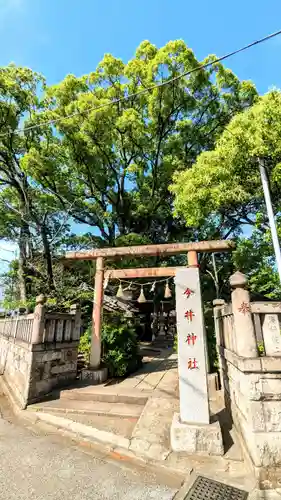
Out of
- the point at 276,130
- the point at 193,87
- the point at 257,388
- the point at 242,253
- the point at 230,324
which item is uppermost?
the point at 193,87

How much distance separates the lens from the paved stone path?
10.2 feet

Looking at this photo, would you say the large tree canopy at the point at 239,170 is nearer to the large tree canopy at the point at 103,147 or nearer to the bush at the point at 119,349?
the large tree canopy at the point at 103,147

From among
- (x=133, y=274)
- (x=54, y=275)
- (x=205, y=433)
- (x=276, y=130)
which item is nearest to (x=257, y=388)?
(x=205, y=433)

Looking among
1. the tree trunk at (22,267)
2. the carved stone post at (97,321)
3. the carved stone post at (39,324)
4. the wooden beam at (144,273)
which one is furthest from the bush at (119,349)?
the tree trunk at (22,267)

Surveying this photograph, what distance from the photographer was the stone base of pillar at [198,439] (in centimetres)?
385

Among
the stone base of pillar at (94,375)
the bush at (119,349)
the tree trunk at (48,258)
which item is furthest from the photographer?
the tree trunk at (48,258)

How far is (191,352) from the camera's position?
4.40 meters

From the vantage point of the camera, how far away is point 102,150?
53.4 feet

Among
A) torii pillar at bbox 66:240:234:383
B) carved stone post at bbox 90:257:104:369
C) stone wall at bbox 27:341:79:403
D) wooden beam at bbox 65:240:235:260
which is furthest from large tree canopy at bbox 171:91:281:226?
stone wall at bbox 27:341:79:403

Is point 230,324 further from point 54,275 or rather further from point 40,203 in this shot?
point 40,203

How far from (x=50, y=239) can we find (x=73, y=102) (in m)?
8.55

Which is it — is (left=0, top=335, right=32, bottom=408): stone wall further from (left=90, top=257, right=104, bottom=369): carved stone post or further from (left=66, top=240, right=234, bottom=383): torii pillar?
(left=90, top=257, right=104, bottom=369): carved stone post

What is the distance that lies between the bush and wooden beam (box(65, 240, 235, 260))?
8.56 ft

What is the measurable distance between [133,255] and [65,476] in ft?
19.4
